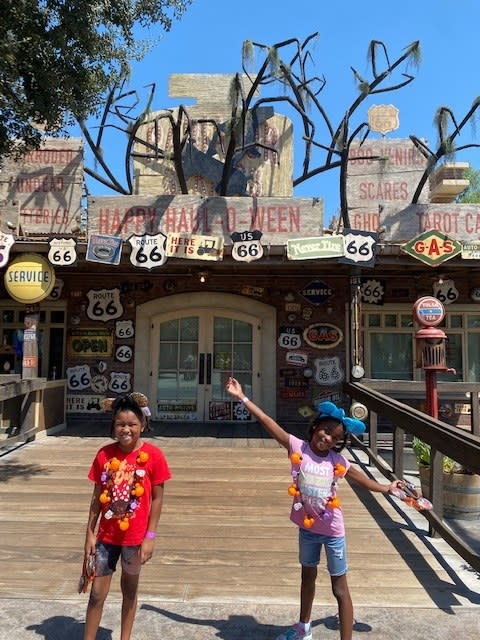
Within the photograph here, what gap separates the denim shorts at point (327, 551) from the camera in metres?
2.54

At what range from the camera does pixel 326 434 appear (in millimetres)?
2602

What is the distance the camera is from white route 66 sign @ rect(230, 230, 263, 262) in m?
7.72

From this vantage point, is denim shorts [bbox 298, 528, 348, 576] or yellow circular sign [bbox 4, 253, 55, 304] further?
yellow circular sign [bbox 4, 253, 55, 304]

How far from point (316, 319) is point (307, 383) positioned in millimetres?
1258

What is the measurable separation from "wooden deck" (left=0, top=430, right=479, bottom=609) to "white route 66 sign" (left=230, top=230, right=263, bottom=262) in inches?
119

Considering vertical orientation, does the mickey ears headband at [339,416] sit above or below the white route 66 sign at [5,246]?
below

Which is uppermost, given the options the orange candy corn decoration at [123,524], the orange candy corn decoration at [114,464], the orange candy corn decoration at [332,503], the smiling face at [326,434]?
the smiling face at [326,434]

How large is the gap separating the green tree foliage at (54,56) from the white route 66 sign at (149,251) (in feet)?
6.28

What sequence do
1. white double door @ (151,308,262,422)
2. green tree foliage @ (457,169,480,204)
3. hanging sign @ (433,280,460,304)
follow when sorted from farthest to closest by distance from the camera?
green tree foliage @ (457,169,480,204) < hanging sign @ (433,280,460,304) < white double door @ (151,308,262,422)

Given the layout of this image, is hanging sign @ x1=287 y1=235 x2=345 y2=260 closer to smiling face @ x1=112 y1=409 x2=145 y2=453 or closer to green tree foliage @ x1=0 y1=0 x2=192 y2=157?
green tree foliage @ x1=0 y1=0 x2=192 y2=157

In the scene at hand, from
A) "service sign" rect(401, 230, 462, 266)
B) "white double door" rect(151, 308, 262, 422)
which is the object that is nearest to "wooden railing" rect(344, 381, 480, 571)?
"service sign" rect(401, 230, 462, 266)

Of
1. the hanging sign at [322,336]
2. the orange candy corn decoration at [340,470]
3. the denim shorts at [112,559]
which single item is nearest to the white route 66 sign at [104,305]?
the hanging sign at [322,336]

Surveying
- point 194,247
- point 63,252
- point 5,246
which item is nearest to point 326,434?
point 194,247

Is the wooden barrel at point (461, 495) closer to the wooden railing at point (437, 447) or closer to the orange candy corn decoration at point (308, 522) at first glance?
the wooden railing at point (437, 447)
